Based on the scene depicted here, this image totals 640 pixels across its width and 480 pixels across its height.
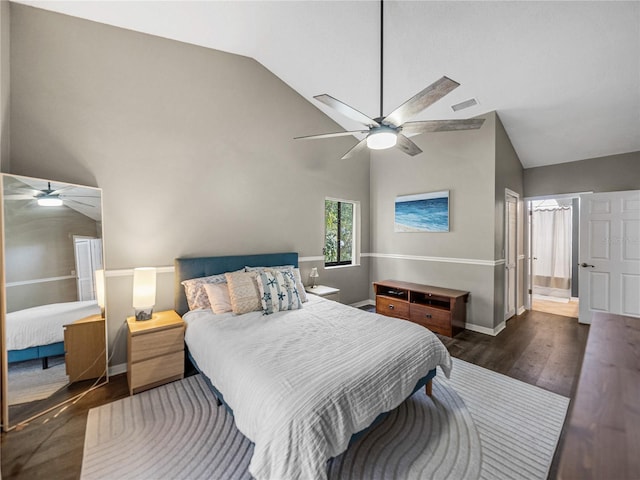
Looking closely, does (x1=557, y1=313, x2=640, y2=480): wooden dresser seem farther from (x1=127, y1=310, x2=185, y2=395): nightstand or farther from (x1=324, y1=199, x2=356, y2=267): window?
(x1=324, y1=199, x2=356, y2=267): window

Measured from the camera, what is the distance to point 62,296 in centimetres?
227

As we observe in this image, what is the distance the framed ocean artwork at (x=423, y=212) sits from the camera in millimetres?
4176

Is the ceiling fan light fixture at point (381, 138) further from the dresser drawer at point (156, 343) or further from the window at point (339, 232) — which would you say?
the dresser drawer at point (156, 343)

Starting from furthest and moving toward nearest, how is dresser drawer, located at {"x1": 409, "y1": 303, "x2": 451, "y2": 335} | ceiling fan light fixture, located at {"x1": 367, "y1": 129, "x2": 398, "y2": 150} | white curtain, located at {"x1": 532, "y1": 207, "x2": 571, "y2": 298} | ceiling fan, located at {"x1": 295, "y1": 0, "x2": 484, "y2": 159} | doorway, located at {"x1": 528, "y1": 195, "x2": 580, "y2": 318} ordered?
1. white curtain, located at {"x1": 532, "y1": 207, "x2": 571, "y2": 298}
2. doorway, located at {"x1": 528, "y1": 195, "x2": 580, "y2": 318}
3. dresser drawer, located at {"x1": 409, "y1": 303, "x2": 451, "y2": 335}
4. ceiling fan light fixture, located at {"x1": 367, "y1": 129, "x2": 398, "y2": 150}
5. ceiling fan, located at {"x1": 295, "y1": 0, "x2": 484, "y2": 159}

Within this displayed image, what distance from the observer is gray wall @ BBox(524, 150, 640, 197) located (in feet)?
12.8

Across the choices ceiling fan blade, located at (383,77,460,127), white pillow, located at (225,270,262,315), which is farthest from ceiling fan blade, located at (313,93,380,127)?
white pillow, located at (225,270,262,315)

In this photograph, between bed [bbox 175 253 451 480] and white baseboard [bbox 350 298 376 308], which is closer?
bed [bbox 175 253 451 480]

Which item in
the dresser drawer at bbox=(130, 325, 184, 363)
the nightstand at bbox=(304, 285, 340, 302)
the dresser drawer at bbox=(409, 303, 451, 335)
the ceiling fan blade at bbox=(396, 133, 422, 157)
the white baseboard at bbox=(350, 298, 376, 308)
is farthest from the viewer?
the white baseboard at bbox=(350, 298, 376, 308)

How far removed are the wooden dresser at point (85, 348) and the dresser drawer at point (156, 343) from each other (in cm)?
49

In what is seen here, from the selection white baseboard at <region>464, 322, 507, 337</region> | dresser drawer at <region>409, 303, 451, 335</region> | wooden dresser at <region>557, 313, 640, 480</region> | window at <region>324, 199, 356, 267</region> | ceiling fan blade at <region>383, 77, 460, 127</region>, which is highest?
ceiling fan blade at <region>383, 77, 460, 127</region>

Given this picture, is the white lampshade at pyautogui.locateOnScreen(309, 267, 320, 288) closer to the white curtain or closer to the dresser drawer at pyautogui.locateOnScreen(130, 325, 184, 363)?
the dresser drawer at pyautogui.locateOnScreen(130, 325, 184, 363)

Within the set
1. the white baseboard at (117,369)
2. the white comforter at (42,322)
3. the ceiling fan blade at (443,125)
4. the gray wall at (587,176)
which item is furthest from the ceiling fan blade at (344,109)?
the gray wall at (587,176)

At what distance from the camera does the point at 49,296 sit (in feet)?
7.18

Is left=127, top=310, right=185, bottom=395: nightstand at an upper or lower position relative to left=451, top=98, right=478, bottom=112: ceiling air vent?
lower
